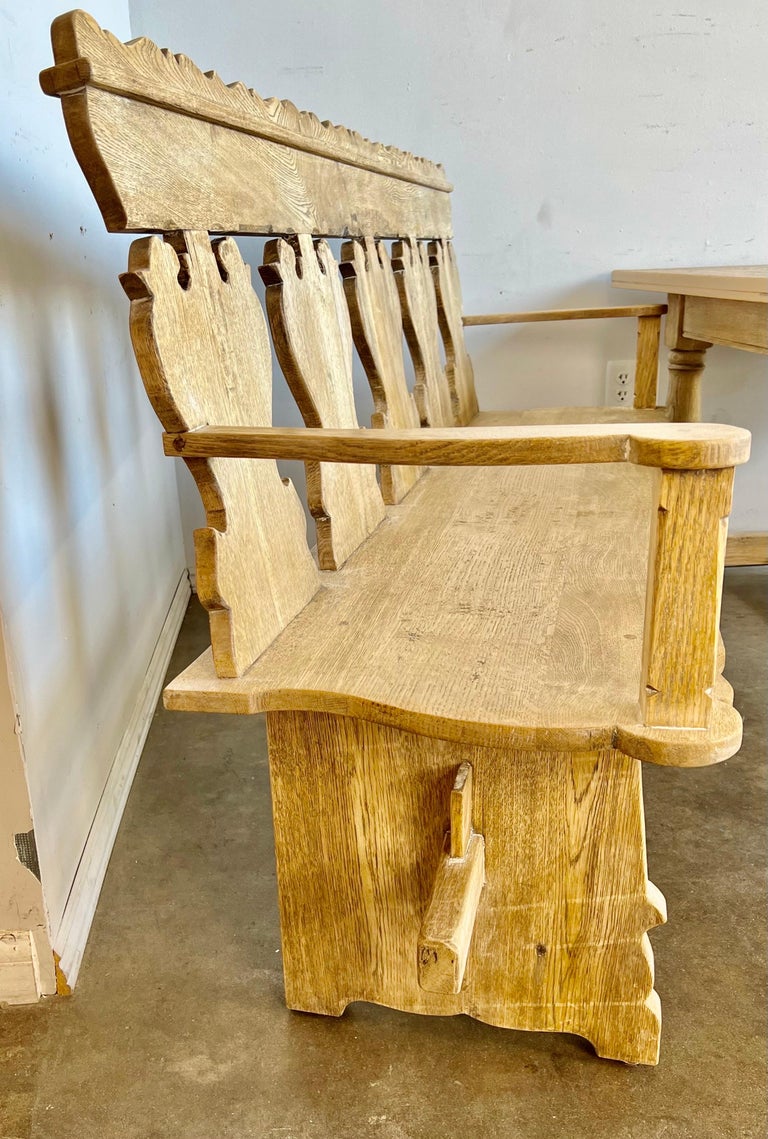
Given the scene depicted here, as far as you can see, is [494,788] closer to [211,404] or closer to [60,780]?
[211,404]

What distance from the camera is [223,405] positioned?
985 millimetres

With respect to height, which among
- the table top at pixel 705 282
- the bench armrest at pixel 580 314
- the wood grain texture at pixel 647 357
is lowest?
the wood grain texture at pixel 647 357

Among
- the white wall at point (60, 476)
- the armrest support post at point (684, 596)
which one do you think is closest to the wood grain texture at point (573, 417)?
the white wall at point (60, 476)

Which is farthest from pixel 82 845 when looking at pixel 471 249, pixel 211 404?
pixel 471 249

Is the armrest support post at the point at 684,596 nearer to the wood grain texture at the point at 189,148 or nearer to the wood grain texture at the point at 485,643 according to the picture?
the wood grain texture at the point at 485,643

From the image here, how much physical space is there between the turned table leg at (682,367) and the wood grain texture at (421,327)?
567 millimetres

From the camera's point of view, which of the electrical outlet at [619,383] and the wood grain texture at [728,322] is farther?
the electrical outlet at [619,383]

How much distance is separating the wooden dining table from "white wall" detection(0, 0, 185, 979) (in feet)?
3.60

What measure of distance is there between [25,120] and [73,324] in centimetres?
31

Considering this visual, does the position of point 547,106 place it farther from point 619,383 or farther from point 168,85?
point 168,85

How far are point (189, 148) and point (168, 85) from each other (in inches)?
2.6

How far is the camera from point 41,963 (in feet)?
3.89

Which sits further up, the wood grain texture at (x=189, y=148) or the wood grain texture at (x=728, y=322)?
the wood grain texture at (x=189, y=148)

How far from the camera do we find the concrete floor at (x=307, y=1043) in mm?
1017
